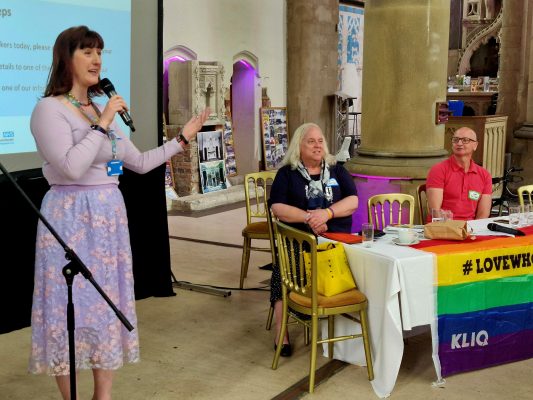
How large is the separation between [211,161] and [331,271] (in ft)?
22.6

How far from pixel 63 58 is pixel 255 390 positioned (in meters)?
1.94

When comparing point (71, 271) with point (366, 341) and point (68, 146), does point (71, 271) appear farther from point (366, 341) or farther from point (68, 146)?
point (366, 341)

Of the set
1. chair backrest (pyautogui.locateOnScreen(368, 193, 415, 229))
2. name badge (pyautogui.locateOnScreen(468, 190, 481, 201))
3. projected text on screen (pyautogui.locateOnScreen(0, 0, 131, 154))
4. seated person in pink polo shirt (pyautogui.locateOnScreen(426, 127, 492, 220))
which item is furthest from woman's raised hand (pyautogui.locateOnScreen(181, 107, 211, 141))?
name badge (pyautogui.locateOnScreen(468, 190, 481, 201))

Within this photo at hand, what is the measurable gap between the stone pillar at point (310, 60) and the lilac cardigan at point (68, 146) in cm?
968

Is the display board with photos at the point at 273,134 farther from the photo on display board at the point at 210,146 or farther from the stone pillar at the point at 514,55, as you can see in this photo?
the stone pillar at the point at 514,55

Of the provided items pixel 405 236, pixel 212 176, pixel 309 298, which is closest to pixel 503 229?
pixel 405 236

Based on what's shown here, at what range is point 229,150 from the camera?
36.6 ft

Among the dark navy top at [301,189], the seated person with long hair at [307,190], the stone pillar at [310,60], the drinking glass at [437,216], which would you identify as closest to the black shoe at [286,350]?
the seated person with long hair at [307,190]

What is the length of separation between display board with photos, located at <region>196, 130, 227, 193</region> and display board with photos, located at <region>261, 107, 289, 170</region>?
1558mm

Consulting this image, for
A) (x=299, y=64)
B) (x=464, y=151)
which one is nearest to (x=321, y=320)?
(x=464, y=151)

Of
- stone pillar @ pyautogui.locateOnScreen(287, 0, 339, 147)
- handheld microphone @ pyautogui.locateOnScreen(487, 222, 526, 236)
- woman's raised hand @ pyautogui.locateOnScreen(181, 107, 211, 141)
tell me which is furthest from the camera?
stone pillar @ pyautogui.locateOnScreen(287, 0, 339, 147)

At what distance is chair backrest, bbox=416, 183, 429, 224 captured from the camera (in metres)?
5.28

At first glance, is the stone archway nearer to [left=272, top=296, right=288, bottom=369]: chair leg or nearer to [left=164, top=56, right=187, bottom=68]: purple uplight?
[left=164, top=56, right=187, bottom=68]: purple uplight

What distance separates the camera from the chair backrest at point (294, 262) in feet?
11.8
